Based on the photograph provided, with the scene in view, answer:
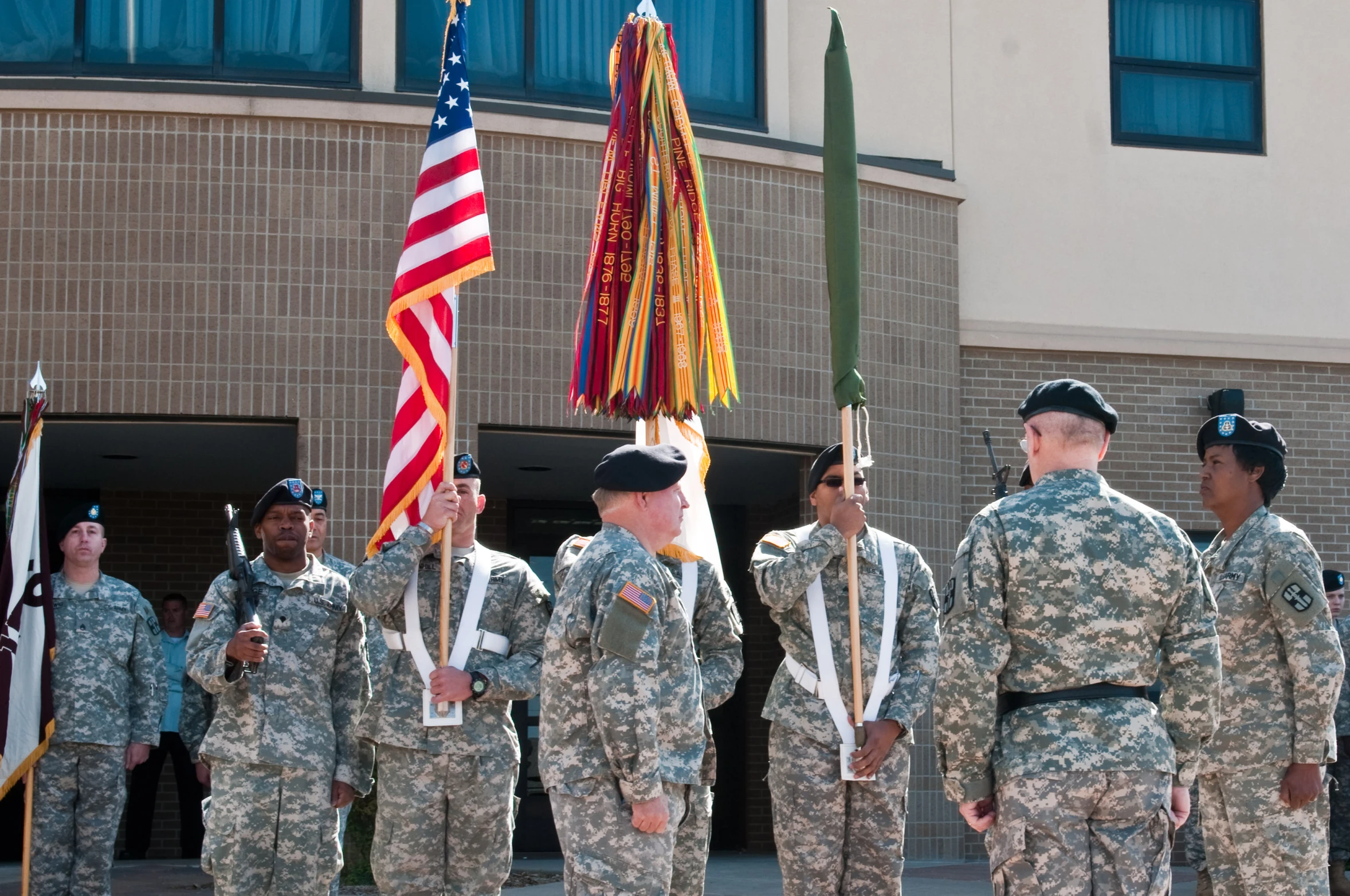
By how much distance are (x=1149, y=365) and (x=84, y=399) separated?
24.4ft

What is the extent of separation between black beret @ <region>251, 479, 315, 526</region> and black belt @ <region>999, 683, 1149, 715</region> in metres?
3.37

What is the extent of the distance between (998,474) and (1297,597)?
11.8 feet

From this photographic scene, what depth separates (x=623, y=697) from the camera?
206 inches

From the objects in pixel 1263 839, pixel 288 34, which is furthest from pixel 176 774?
pixel 1263 839

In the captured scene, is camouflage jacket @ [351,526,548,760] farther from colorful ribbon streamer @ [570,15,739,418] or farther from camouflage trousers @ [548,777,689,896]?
camouflage trousers @ [548,777,689,896]

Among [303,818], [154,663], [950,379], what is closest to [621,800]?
[303,818]

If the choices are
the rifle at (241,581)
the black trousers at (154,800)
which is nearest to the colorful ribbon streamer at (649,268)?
the rifle at (241,581)

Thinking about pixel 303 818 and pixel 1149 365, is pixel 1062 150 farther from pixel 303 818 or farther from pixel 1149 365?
pixel 303 818

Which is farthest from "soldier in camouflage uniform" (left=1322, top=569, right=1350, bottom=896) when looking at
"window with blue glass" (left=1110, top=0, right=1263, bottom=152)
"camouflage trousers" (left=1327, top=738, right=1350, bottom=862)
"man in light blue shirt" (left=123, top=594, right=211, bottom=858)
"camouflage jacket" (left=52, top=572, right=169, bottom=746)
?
"man in light blue shirt" (left=123, top=594, right=211, bottom=858)

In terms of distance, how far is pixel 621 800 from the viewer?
5324mm

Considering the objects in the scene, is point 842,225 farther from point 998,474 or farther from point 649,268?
point 998,474

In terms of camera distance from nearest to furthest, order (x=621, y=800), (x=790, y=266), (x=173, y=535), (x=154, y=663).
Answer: (x=621, y=800) < (x=154, y=663) < (x=790, y=266) < (x=173, y=535)

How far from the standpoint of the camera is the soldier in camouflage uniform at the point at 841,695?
648 cm

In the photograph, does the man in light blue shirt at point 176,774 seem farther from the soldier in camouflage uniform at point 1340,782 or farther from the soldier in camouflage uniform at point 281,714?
the soldier in camouflage uniform at point 1340,782
